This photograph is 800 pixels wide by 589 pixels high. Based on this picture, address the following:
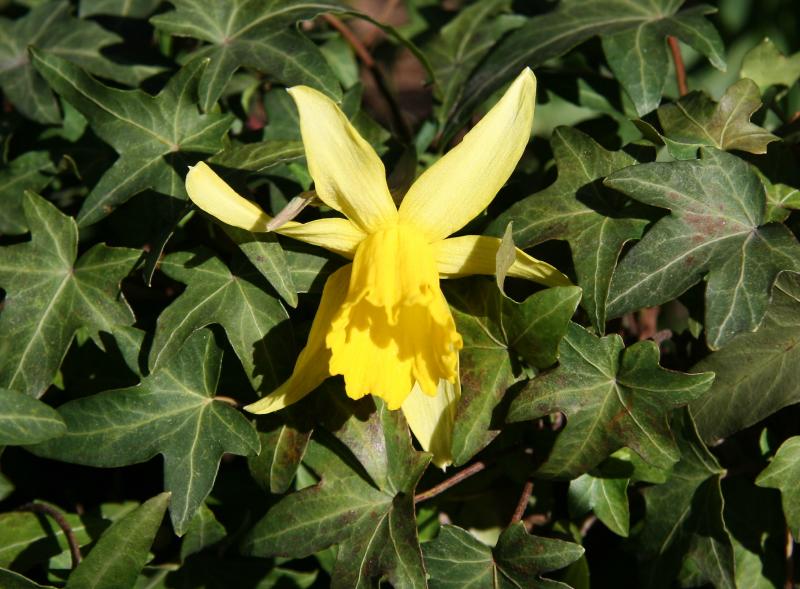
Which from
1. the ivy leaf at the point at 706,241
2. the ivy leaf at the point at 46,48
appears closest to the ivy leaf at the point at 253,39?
the ivy leaf at the point at 46,48

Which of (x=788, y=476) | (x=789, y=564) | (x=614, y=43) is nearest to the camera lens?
(x=788, y=476)

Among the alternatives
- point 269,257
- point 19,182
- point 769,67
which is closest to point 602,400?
point 269,257

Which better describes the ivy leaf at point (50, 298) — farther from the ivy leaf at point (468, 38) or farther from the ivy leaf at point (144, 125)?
the ivy leaf at point (468, 38)

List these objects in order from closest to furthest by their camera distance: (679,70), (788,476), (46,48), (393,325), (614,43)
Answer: (393,325), (788,476), (614,43), (679,70), (46,48)

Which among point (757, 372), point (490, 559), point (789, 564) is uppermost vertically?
Answer: point (757, 372)

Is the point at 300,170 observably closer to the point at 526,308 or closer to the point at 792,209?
the point at 526,308

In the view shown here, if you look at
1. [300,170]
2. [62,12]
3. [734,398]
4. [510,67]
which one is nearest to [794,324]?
[734,398]

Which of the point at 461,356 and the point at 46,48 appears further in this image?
the point at 46,48

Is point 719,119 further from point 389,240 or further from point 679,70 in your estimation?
point 389,240

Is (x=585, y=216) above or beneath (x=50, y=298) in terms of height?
above
